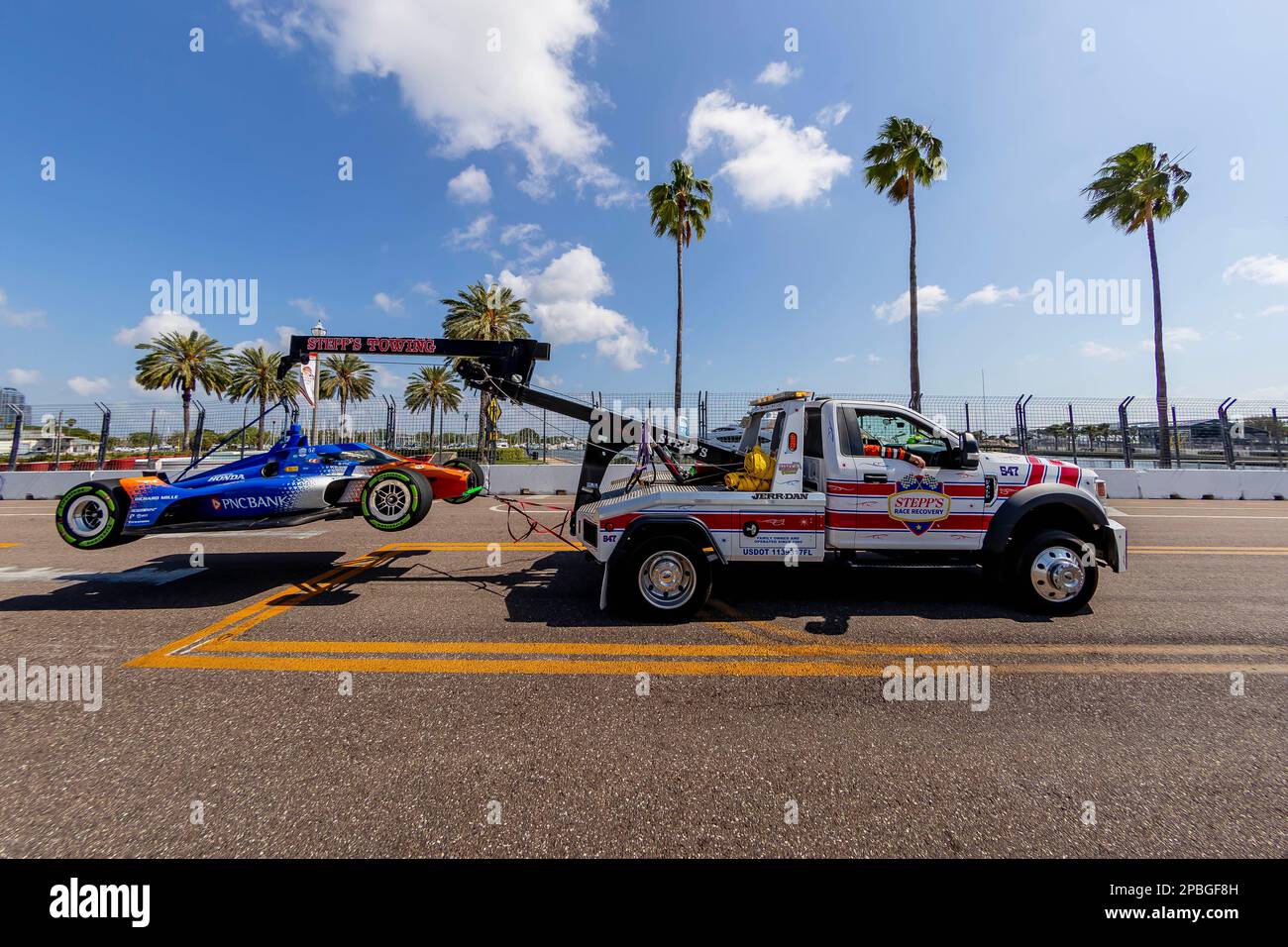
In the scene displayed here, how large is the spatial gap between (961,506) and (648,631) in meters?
3.22

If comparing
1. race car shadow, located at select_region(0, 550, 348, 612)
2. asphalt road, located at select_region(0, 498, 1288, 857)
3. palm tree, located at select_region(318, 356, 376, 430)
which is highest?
palm tree, located at select_region(318, 356, 376, 430)

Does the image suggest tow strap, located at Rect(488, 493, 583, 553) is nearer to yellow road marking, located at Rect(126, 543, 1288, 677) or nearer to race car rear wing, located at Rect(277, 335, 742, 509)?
race car rear wing, located at Rect(277, 335, 742, 509)

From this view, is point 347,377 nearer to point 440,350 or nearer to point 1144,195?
point 440,350

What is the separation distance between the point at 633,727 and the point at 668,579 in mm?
1847

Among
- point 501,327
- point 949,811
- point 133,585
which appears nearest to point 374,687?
point 949,811

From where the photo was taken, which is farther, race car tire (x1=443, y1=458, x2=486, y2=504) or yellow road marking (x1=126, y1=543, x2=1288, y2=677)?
race car tire (x1=443, y1=458, x2=486, y2=504)

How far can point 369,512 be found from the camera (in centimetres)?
526

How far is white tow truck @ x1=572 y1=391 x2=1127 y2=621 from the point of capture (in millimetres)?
4586

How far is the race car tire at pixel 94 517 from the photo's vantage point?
503 cm

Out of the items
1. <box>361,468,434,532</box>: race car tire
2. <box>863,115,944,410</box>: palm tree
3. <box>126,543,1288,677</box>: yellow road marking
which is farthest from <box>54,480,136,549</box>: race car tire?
<box>863,115,944,410</box>: palm tree

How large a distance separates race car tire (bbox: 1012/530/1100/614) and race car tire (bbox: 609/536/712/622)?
2.95 meters

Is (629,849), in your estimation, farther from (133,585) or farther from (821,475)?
(133,585)
